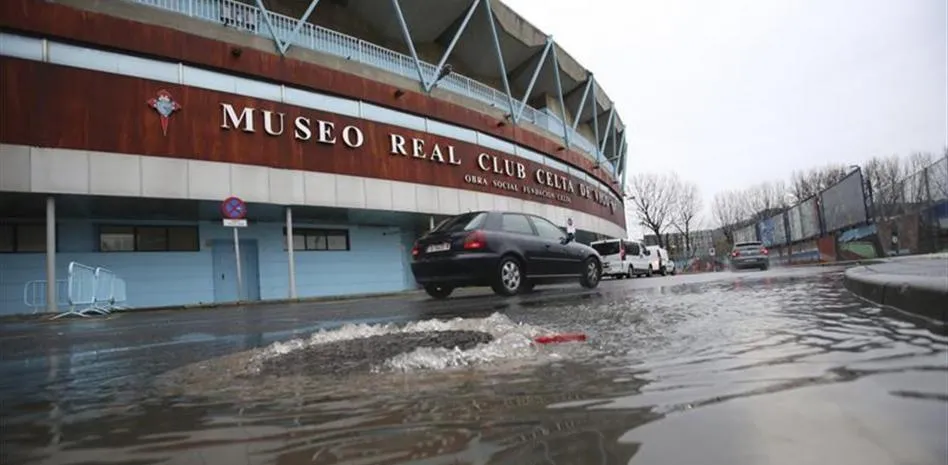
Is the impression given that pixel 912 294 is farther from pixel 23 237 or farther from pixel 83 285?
pixel 23 237

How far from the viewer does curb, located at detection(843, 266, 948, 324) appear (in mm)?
2891

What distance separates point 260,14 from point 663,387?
19324 millimetres

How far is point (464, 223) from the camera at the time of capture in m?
8.42

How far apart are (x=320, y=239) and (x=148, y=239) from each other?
549 centimetres

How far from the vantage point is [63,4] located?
13539mm

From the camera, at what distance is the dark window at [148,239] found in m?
15.9

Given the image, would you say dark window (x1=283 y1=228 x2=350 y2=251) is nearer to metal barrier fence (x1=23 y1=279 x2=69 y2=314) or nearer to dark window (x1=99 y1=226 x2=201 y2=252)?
dark window (x1=99 y1=226 x2=201 y2=252)

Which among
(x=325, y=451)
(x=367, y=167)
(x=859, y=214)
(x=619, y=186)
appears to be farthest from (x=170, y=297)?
(x=619, y=186)

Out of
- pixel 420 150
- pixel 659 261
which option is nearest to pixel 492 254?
pixel 420 150

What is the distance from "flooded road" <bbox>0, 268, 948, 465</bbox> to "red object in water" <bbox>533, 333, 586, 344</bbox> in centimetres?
11

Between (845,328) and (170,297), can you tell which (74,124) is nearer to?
(170,297)

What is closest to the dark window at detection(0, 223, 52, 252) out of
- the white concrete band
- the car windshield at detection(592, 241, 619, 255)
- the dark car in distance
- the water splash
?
the white concrete band

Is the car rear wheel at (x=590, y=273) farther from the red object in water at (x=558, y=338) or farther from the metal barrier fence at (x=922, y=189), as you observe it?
the red object in water at (x=558, y=338)

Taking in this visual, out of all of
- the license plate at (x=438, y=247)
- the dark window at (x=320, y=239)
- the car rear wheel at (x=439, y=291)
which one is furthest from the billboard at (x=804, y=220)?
the license plate at (x=438, y=247)
